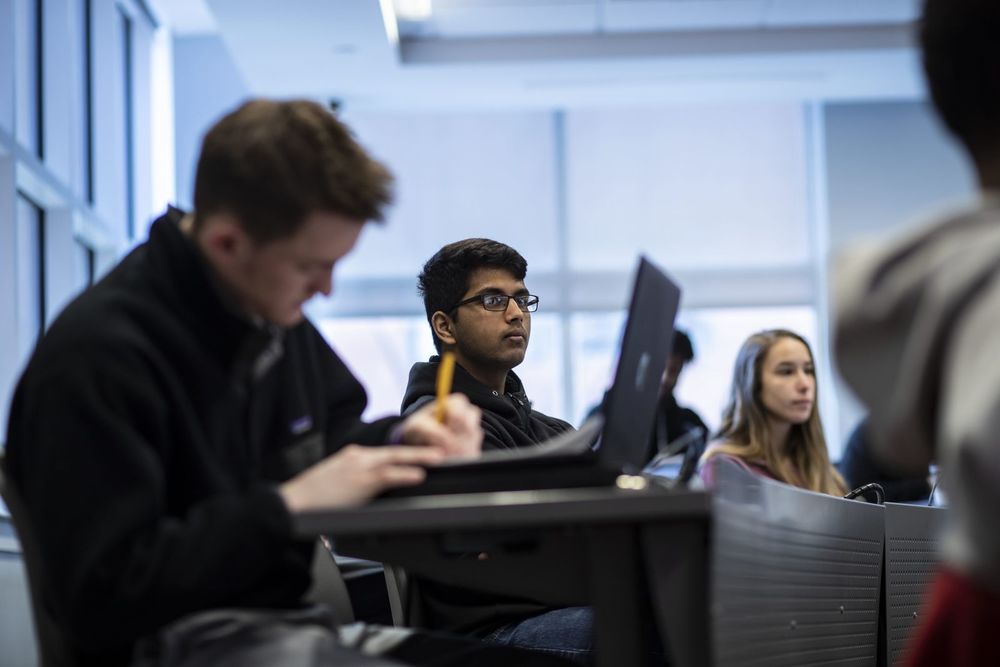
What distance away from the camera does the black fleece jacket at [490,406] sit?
8.02ft

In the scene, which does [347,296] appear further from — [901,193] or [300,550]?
[300,550]

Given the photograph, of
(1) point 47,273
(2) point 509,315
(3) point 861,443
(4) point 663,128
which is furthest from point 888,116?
(2) point 509,315

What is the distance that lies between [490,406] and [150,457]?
1.33m

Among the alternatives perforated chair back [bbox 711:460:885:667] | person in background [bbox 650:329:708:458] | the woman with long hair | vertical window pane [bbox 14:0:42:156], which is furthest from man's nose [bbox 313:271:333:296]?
person in background [bbox 650:329:708:458]

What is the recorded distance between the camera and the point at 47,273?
6.31 m

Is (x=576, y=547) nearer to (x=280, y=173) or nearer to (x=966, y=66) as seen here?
(x=280, y=173)

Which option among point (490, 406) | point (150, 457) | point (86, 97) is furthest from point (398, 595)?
point (86, 97)

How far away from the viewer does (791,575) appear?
65.9 inches

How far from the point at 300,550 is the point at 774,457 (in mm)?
2276

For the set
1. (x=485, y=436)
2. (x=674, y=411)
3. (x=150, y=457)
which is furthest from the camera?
(x=674, y=411)

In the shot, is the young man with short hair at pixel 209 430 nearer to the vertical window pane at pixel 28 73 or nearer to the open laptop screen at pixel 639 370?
the open laptop screen at pixel 639 370

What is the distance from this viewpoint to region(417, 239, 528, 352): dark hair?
8.84 ft

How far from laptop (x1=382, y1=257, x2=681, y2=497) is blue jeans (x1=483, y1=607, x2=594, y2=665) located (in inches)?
12.7

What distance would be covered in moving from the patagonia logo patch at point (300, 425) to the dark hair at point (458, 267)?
1.09m
